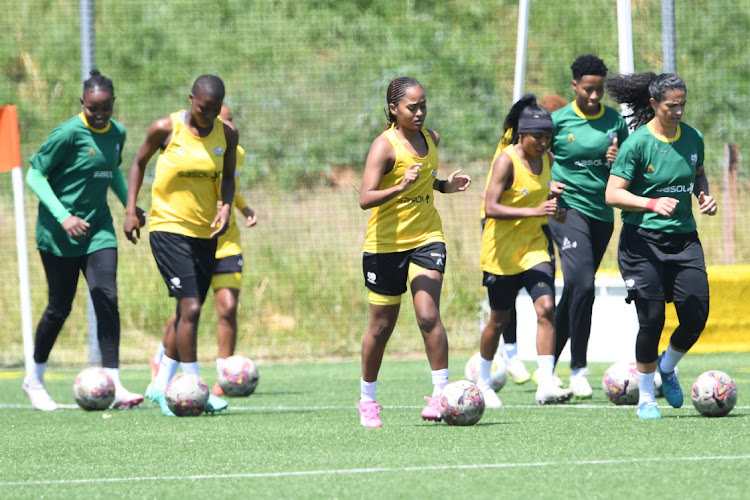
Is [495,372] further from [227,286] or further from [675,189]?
[675,189]

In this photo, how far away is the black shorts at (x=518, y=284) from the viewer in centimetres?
891

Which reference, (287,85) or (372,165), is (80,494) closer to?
(372,165)

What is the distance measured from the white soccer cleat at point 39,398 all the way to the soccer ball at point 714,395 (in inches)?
185

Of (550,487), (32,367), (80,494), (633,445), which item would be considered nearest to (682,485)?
(550,487)

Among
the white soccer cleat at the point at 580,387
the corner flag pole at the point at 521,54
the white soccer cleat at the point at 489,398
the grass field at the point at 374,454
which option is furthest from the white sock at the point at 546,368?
the corner flag pole at the point at 521,54

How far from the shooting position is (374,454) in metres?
6.42

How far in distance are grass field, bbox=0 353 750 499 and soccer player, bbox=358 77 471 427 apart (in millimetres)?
521

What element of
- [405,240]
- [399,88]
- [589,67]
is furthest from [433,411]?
[589,67]

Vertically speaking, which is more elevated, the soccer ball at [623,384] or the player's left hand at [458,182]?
the player's left hand at [458,182]

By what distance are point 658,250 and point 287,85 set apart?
1514 centimetres

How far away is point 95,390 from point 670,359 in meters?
3.91

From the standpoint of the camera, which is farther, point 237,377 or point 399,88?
point 237,377

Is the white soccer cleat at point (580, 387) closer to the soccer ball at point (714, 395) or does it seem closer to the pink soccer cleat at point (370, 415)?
the soccer ball at point (714, 395)

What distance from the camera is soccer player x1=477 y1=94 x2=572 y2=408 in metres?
8.92
